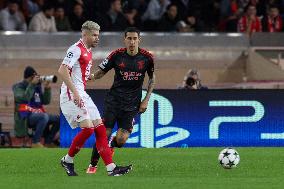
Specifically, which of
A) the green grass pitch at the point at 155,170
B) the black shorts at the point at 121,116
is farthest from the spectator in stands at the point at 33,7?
the black shorts at the point at 121,116

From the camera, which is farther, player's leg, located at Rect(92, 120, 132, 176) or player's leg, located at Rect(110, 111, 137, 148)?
player's leg, located at Rect(110, 111, 137, 148)

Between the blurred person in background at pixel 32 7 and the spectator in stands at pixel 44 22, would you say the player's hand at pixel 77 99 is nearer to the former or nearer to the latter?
the spectator in stands at pixel 44 22

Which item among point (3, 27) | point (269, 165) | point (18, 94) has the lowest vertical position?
point (269, 165)

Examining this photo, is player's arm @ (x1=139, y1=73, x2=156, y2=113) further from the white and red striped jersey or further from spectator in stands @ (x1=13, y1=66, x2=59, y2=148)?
spectator in stands @ (x1=13, y1=66, x2=59, y2=148)

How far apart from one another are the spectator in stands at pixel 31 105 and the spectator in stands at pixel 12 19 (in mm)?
3232

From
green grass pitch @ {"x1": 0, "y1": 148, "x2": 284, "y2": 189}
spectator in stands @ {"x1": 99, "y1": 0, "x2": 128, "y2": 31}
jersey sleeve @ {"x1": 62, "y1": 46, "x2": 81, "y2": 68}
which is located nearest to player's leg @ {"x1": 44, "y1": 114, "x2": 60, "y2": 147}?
green grass pitch @ {"x1": 0, "y1": 148, "x2": 284, "y2": 189}

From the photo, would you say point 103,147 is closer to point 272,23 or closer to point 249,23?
point 249,23

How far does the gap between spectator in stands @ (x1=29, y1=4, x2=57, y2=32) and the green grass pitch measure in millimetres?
6123

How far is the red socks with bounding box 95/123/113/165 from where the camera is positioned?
12.9 m

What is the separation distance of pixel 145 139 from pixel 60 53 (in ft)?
15.6

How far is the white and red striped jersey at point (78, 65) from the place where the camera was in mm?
12945

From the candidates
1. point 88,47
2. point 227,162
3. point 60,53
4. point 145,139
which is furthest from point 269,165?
point 60,53

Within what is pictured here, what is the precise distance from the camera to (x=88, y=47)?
43.1 feet

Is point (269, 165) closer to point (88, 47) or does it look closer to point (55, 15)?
point (88, 47)
